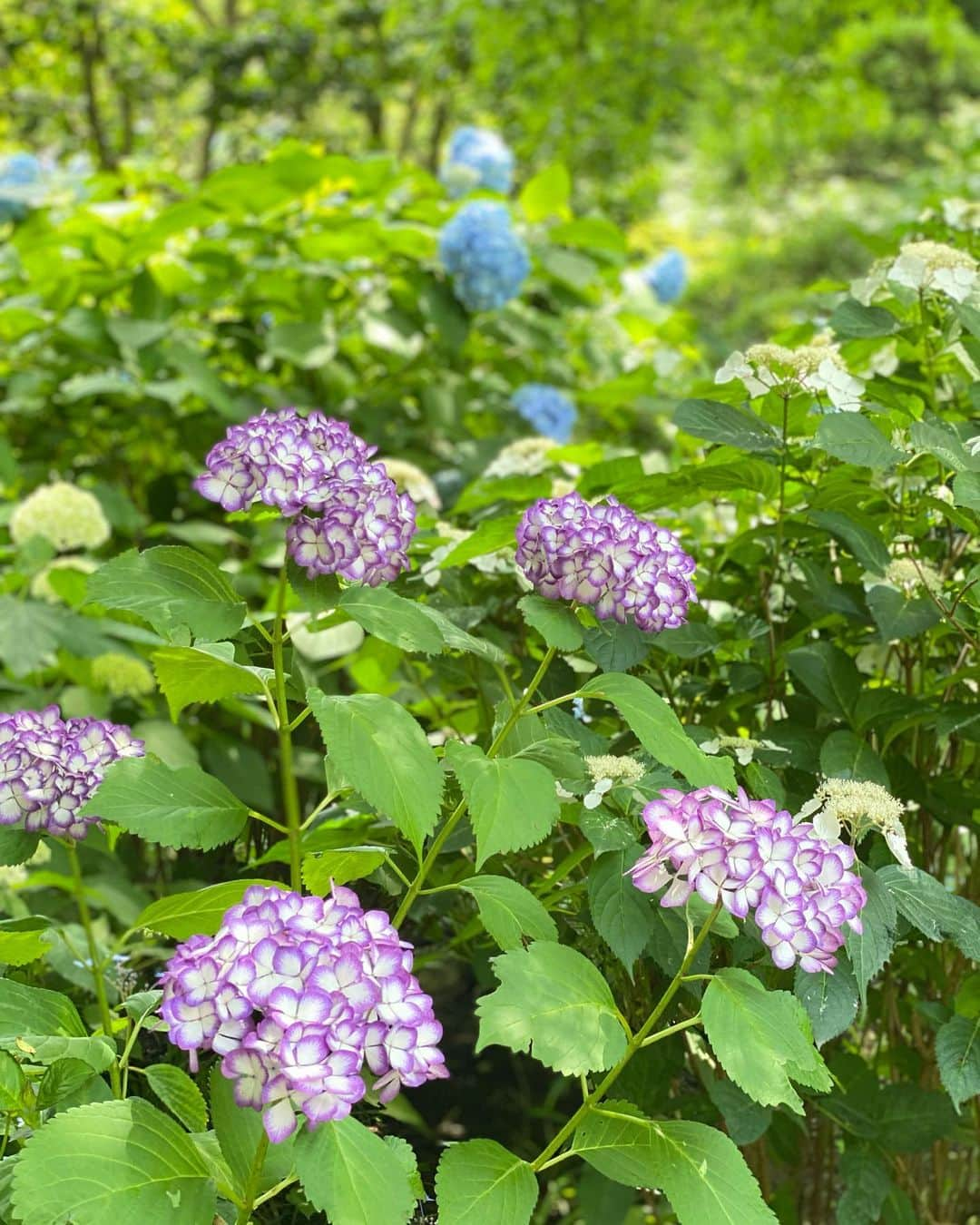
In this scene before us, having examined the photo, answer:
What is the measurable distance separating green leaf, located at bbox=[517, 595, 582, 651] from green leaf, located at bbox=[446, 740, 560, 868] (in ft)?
0.34

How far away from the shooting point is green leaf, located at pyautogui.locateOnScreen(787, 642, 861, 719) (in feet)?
4.90

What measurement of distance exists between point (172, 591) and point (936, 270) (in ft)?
2.99

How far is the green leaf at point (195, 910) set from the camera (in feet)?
3.91

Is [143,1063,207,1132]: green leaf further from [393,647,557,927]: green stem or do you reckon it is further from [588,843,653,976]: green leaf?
[588,843,653,976]: green leaf

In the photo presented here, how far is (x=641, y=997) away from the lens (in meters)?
1.44

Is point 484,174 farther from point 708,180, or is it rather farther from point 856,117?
point 708,180

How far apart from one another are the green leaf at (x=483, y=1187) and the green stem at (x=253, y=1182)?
0.42 feet

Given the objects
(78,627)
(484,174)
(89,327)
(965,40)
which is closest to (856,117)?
(965,40)

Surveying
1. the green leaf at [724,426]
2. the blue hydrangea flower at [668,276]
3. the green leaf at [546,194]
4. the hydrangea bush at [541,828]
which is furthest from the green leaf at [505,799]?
the blue hydrangea flower at [668,276]

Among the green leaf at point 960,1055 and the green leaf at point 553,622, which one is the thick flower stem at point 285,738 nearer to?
the green leaf at point 553,622

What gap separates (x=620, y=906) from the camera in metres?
1.22

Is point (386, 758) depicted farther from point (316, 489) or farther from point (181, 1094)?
point (181, 1094)

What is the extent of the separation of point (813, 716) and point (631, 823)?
42 cm

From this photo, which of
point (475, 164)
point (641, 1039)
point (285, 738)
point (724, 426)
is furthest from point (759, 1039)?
point (475, 164)
